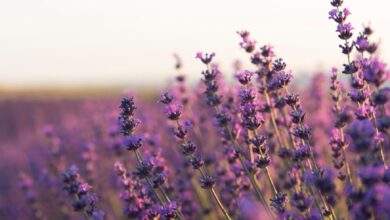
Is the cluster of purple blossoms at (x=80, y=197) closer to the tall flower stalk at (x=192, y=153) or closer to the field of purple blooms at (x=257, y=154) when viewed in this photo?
the field of purple blooms at (x=257, y=154)

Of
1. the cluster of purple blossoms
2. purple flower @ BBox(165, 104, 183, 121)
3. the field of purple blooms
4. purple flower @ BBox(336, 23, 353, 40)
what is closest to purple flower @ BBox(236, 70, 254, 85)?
the field of purple blooms

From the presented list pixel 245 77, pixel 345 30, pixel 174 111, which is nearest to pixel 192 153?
pixel 174 111

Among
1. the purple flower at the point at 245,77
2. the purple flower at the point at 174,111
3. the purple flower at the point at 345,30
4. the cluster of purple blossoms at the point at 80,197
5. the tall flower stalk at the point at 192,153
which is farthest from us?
the purple flower at the point at 245,77

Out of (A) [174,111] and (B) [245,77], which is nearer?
(A) [174,111]

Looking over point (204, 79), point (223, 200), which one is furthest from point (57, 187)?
point (204, 79)

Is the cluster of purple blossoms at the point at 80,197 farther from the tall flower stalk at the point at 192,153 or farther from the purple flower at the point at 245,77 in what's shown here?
the purple flower at the point at 245,77

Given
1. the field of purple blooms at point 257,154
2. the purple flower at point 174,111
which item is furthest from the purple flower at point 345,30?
the purple flower at point 174,111

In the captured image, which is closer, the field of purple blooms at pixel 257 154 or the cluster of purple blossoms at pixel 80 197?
the field of purple blooms at pixel 257 154

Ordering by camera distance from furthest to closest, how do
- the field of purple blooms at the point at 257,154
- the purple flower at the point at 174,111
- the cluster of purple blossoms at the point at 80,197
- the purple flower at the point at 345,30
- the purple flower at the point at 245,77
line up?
the purple flower at the point at 245,77
the purple flower at the point at 174,111
the purple flower at the point at 345,30
the cluster of purple blossoms at the point at 80,197
the field of purple blooms at the point at 257,154

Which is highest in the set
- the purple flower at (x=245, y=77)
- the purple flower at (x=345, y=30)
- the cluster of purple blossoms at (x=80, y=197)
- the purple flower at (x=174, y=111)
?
the purple flower at (x=245, y=77)

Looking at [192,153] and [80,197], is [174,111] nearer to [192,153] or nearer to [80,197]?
[192,153]

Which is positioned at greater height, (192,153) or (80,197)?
(192,153)

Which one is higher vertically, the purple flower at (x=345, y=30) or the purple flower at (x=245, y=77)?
the purple flower at (x=245, y=77)

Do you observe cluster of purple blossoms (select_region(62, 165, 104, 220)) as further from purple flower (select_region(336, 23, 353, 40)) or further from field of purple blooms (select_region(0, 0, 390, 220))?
purple flower (select_region(336, 23, 353, 40))
